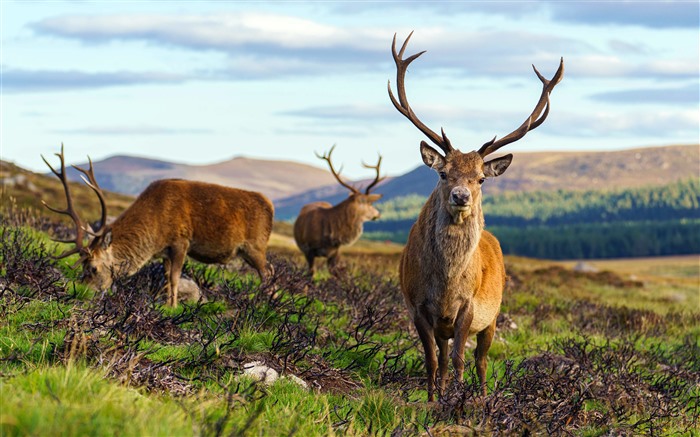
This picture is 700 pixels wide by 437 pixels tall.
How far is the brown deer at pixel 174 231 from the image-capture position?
10648 millimetres

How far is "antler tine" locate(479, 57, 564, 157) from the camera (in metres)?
8.08

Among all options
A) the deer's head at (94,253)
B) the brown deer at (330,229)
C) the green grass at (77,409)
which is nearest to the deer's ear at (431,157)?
the green grass at (77,409)

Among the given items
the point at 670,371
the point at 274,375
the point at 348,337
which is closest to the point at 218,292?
the point at 348,337

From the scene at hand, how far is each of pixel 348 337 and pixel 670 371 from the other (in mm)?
3922

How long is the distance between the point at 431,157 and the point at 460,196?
703 mm

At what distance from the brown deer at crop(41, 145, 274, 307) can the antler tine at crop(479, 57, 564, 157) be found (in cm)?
424

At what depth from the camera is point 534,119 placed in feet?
28.5

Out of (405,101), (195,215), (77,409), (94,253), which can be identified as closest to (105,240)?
(94,253)

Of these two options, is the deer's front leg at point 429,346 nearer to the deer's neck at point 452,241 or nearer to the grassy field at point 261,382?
the grassy field at point 261,382

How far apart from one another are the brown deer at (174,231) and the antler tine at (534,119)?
13.9 feet

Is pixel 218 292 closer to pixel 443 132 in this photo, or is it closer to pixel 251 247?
pixel 251 247

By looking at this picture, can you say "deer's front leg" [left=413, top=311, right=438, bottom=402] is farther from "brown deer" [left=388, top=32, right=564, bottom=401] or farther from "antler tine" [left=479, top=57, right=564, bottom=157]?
"antler tine" [left=479, top=57, right=564, bottom=157]

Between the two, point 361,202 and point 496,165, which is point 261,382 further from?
point 361,202

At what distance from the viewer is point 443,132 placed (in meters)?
7.84
